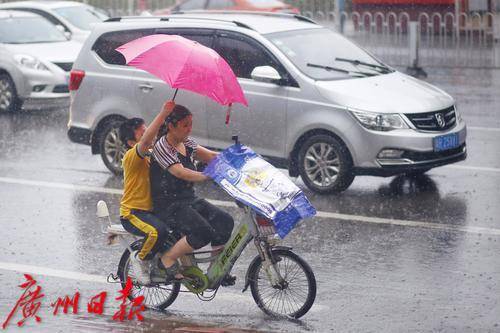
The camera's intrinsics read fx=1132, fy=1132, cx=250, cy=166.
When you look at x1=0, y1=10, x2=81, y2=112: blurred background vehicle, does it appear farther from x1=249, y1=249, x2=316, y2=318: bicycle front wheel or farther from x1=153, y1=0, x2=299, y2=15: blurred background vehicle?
x1=249, y1=249, x2=316, y2=318: bicycle front wheel

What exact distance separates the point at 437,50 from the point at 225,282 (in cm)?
1515

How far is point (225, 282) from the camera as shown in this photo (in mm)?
7930

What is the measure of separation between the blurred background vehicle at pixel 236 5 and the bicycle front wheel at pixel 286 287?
63.4 feet

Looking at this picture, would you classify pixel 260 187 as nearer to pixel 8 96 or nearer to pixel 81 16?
pixel 8 96

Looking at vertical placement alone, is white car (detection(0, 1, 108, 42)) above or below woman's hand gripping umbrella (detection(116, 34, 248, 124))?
below

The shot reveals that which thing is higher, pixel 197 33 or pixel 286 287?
pixel 197 33

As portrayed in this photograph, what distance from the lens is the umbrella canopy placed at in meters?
7.45

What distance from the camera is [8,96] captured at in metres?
18.3

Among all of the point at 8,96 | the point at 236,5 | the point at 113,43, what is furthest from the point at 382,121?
the point at 236,5

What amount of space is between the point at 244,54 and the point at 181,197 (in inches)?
193

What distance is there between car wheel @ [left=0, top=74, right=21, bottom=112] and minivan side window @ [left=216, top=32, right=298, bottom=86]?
667 cm

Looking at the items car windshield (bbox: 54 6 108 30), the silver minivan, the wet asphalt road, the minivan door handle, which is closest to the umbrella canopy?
the wet asphalt road

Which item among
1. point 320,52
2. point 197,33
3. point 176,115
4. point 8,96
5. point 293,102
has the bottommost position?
point 8,96

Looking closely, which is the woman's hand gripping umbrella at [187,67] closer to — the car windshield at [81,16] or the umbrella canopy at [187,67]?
the umbrella canopy at [187,67]
